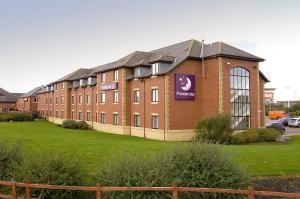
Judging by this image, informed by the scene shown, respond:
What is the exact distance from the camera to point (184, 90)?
116ft

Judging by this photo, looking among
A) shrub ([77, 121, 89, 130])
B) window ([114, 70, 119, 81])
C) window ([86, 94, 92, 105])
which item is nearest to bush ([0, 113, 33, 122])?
window ([86, 94, 92, 105])

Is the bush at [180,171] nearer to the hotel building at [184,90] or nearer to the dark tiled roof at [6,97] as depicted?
the hotel building at [184,90]

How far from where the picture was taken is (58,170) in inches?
420

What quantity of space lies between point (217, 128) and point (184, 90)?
7.03 m

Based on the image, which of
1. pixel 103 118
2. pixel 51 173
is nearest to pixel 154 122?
pixel 103 118

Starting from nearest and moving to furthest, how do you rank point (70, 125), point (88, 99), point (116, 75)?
point (116, 75) → point (70, 125) → point (88, 99)

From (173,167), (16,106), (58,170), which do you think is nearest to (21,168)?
(58,170)

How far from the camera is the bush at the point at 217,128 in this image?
29.5 m

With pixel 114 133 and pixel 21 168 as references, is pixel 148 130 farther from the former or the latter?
pixel 21 168

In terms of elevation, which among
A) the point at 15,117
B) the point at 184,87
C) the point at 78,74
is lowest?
the point at 15,117

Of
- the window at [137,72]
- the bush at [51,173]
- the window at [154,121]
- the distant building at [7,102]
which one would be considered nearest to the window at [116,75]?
the window at [137,72]

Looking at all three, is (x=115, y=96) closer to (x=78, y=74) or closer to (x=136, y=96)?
(x=136, y=96)

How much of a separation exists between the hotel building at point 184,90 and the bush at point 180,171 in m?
23.2

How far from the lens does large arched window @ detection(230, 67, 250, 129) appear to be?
35.8 metres
